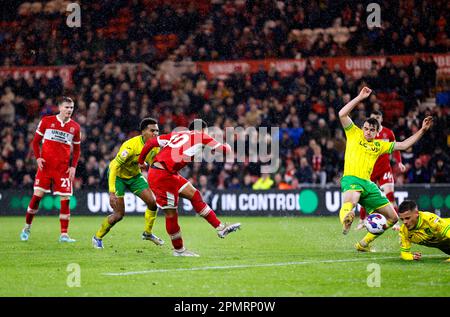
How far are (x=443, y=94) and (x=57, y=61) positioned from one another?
13.2 m

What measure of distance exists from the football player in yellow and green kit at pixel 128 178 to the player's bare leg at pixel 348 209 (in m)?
3.07

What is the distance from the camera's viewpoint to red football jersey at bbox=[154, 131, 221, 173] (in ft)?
38.6

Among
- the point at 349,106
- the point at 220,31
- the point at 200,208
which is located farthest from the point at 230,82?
the point at 200,208

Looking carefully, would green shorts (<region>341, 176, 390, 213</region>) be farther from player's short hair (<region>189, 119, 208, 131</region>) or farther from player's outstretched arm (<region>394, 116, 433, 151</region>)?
player's short hair (<region>189, 119, 208, 131</region>)

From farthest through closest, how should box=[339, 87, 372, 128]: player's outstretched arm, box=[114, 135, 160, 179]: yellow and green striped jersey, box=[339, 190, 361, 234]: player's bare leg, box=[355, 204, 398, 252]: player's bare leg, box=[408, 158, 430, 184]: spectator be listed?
box=[408, 158, 430, 184]: spectator, box=[114, 135, 160, 179]: yellow and green striped jersey, box=[355, 204, 398, 252]: player's bare leg, box=[339, 87, 372, 128]: player's outstretched arm, box=[339, 190, 361, 234]: player's bare leg

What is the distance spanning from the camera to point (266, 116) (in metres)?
24.9

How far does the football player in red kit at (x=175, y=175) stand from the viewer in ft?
38.5

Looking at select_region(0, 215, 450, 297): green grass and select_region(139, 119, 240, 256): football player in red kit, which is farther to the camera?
select_region(139, 119, 240, 256): football player in red kit

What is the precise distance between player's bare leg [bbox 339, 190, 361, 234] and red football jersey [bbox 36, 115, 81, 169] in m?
5.44

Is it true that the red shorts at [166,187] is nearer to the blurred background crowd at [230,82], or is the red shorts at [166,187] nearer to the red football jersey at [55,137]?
the red football jersey at [55,137]

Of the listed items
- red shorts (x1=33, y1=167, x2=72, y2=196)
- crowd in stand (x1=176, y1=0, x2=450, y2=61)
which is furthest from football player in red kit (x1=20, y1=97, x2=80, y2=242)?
crowd in stand (x1=176, y1=0, x2=450, y2=61)

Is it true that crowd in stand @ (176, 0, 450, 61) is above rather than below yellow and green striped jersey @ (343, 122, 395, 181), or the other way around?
above
